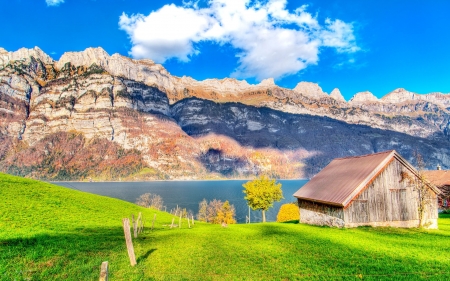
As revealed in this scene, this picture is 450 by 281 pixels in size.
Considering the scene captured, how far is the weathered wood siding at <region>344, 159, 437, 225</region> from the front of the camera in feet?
94.8

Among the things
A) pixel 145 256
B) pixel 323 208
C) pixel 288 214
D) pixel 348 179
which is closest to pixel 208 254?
pixel 145 256

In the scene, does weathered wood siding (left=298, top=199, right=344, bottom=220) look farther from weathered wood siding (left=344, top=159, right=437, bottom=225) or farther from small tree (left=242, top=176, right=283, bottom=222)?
small tree (left=242, top=176, right=283, bottom=222)

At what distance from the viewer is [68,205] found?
3200cm

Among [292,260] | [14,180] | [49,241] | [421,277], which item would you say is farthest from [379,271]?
Result: [14,180]

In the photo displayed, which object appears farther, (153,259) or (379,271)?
(153,259)

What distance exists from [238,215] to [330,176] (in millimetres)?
76824

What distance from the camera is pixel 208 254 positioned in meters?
17.9

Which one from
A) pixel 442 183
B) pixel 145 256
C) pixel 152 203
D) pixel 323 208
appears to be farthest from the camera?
pixel 152 203

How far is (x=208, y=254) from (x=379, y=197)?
2123 centimetres

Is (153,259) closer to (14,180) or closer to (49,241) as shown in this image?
(49,241)

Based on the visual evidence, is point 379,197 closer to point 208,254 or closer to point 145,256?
point 208,254

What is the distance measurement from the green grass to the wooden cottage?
236 cm

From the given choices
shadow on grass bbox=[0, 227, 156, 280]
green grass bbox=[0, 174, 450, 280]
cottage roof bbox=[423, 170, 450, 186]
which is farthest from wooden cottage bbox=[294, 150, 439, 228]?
cottage roof bbox=[423, 170, 450, 186]

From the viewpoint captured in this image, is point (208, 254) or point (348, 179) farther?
point (348, 179)
